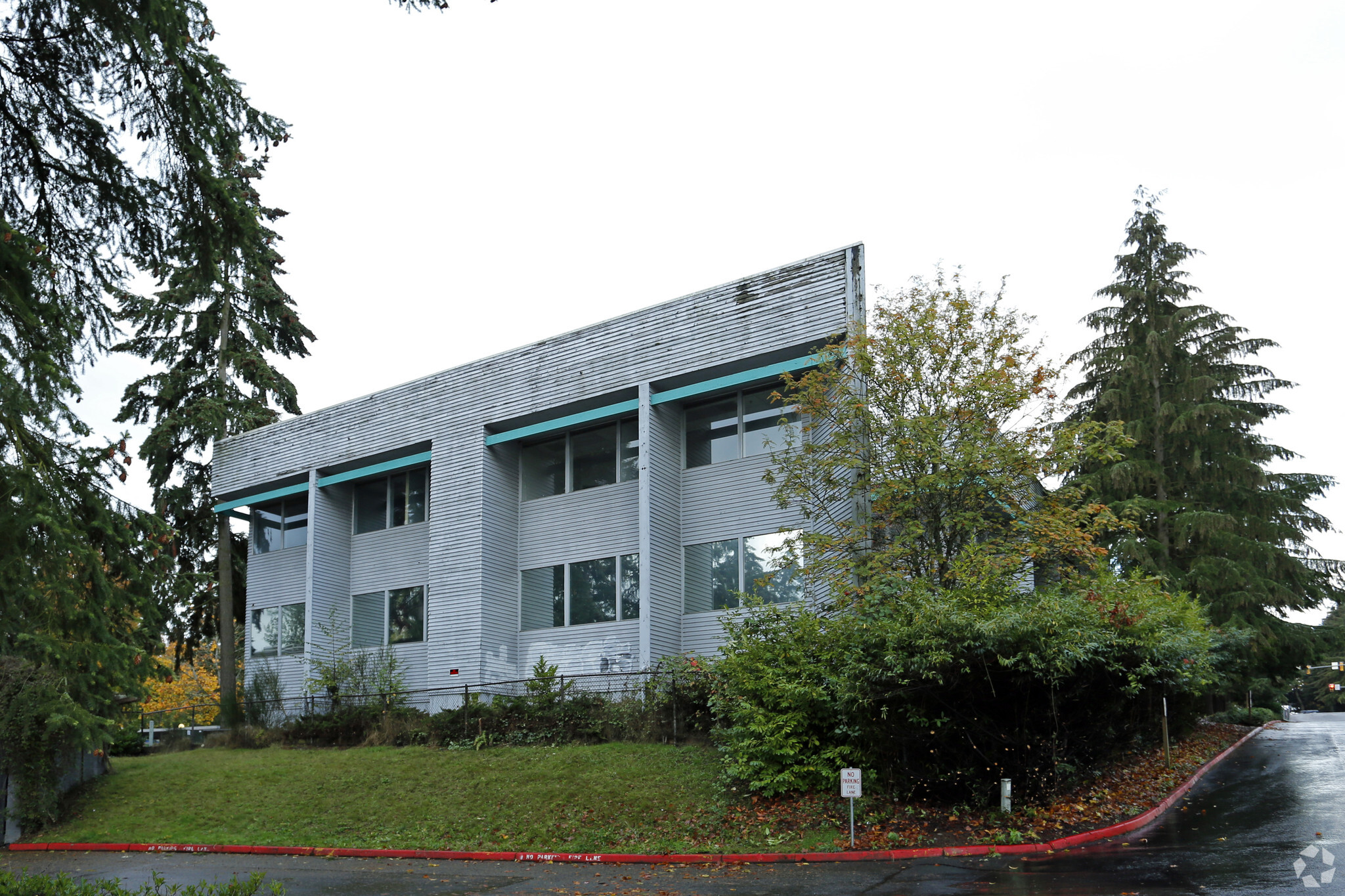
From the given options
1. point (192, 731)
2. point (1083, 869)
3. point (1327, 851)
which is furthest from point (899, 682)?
point (192, 731)

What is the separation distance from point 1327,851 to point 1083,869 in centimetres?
276

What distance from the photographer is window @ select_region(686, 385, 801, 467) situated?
2050 cm

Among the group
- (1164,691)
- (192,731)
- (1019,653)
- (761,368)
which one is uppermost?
(761,368)

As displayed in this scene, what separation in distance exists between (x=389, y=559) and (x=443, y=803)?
11.3 m

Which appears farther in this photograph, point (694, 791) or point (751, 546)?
point (751, 546)

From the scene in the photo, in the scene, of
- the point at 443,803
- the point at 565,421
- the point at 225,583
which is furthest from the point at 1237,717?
the point at 225,583

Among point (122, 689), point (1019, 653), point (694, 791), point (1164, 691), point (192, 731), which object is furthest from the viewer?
point (192, 731)

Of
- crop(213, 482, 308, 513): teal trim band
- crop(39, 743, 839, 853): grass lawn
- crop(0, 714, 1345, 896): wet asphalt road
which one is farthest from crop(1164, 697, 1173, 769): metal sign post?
crop(213, 482, 308, 513): teal trim band

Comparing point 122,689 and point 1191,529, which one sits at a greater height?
point 1191,529

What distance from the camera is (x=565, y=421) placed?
75.5 ft

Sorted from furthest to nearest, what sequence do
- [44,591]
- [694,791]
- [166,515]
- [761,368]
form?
1. [166,515]
2. [761,368]
3. [694,791]
4. [44,591]

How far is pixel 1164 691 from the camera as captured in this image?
18.6 m

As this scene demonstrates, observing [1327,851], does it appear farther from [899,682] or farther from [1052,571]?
[1052,571]

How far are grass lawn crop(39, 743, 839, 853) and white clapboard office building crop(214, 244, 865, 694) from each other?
143 inches
